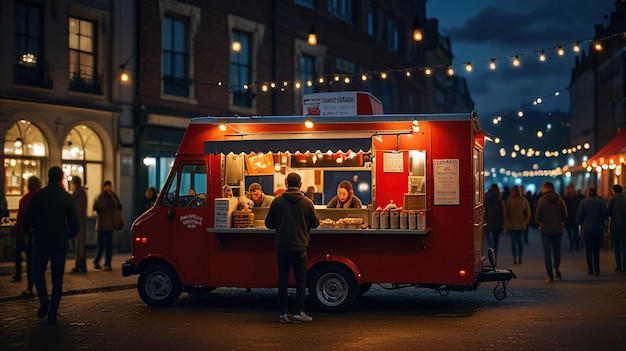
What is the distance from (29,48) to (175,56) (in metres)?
4.90

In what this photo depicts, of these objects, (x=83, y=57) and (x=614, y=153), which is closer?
(x=83, y=57)

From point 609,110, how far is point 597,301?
35.0 metres

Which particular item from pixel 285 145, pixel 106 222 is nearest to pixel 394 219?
pixel 285 145

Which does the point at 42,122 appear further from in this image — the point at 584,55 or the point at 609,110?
the point at 584,55

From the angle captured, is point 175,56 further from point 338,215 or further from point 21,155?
point 338,215

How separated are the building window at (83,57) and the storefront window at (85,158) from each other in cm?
104

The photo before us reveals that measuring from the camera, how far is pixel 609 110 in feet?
149

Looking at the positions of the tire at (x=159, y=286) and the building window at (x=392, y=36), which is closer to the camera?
the tire at (x=159, y=286)

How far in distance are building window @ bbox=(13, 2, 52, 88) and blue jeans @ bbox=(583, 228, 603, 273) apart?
12463 mm

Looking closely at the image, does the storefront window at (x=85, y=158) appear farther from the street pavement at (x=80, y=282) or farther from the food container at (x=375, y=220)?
the food container at (x=375, y=220)

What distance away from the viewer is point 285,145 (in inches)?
472

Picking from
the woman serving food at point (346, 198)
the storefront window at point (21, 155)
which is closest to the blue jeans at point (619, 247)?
the woman serving food at point (346, 198)

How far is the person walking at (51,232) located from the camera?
35.3 feet

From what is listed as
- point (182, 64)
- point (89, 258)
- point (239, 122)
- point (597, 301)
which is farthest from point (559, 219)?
point (182, 64)
